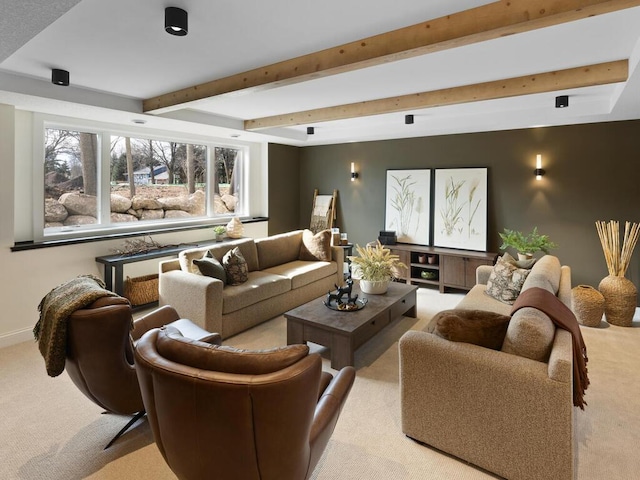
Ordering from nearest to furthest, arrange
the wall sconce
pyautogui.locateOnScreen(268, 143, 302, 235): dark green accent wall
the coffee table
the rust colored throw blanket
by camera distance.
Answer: the rust colored throw blanket < the coffee table < the wall sconce < pyautogui.locateOnScreen(268, 143, 302, 235): dark green accent wall

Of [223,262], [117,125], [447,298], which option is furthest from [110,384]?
[447,298]

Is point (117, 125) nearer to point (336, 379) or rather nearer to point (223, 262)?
point (223, 262)

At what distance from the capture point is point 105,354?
2078 mm

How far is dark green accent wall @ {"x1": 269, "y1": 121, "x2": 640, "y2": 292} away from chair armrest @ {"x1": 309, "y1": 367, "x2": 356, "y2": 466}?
15.0 feet

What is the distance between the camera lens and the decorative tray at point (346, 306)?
141 inches

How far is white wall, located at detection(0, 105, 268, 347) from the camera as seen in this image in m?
3.74

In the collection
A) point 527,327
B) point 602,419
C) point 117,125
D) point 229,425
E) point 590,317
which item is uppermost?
point 117,125

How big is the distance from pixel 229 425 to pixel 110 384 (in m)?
1.19

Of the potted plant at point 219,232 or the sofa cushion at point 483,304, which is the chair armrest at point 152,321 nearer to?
the sofa cushion at point 483,304

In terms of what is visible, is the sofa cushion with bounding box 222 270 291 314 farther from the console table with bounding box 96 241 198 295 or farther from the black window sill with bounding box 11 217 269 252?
the black window sill with bounding box 11 217 269 252

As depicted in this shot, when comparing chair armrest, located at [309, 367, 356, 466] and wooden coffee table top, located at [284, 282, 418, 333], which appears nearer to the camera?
chair armrest, located at [309, 367, 356, 466]

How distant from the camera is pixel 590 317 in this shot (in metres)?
4.21

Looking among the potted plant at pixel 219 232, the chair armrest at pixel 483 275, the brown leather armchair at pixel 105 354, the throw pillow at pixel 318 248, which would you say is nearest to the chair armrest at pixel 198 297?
the brown leather armchair at pixel 105 354

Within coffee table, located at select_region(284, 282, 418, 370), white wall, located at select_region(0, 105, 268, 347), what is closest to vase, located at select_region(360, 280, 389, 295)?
coffee table, located at select_region(284, 282, 418, 370)
